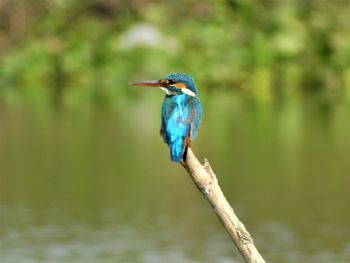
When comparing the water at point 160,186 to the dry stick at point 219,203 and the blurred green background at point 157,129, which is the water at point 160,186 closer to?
the blurred green background at point 157,129

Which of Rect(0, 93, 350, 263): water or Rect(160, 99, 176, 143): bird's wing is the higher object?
Rect(0, 93, 350, 263): water

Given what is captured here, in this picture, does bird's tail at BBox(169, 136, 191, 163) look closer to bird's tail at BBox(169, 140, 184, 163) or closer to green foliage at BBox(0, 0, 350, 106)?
bird's tail at BBox(169, 140, 184, 163)

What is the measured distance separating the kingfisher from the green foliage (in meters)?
17.7

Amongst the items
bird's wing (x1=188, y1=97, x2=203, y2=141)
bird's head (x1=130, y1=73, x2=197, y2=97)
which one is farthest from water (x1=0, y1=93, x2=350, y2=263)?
bird's head (x1=130, y1=73, x2=197, y2=97)

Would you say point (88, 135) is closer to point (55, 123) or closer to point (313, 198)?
point (55, 123)

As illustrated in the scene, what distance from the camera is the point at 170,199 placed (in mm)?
12258

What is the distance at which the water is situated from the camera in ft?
32.7

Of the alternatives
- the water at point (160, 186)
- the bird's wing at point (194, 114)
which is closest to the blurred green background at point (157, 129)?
the water at point (160, 186)

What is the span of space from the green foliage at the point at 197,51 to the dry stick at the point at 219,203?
58.4 ft

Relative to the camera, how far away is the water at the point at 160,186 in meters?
9.98

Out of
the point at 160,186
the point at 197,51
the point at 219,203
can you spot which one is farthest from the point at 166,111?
the point at 197,51

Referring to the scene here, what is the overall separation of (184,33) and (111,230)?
16.5 meters

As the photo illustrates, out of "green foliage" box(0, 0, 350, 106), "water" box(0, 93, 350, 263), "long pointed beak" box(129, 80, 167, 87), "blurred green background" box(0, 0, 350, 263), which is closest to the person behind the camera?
"long pointed beak" box(129, 80, 167, 87)

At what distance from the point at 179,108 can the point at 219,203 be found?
42 cm
